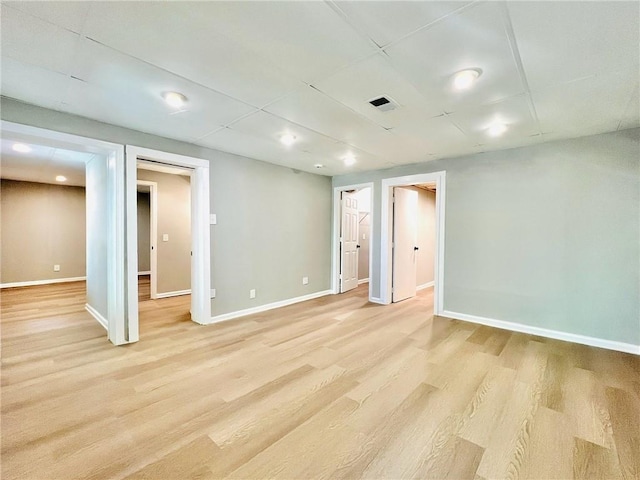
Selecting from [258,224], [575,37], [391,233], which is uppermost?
[575,37]

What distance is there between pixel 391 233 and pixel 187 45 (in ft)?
13.4

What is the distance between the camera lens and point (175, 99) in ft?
7.55

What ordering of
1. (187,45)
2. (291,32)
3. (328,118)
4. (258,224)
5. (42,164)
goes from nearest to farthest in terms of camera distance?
(291,32), (187,45), (328,118), (258,224), (42,164)

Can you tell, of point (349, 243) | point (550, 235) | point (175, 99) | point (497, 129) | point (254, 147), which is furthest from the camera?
point (349, 243)

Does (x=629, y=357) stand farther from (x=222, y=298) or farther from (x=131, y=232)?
(x=131, y=232)

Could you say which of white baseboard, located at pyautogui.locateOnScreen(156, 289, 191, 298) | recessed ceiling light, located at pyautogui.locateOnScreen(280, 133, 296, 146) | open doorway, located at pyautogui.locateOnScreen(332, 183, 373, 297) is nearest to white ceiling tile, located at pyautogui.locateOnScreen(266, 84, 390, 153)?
recessed ceiling light, located at pyautogui.locateOnScreen(280, 133, 296, 146)

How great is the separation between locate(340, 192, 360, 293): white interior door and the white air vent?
3204 millimetres

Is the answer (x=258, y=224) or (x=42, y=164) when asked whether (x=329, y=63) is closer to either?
(x=258, y=224)

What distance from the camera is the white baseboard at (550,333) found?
9.77 ft

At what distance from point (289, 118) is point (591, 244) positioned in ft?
12.0

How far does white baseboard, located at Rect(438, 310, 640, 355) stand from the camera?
9.77 ft

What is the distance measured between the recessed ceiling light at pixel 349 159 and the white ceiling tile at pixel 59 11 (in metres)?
3.02

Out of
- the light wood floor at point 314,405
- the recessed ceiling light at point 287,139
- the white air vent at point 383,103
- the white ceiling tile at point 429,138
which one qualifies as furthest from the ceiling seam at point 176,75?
the light wood floor at point 314,405

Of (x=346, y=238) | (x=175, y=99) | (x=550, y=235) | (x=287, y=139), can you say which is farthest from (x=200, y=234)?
(x=550, y=235)
